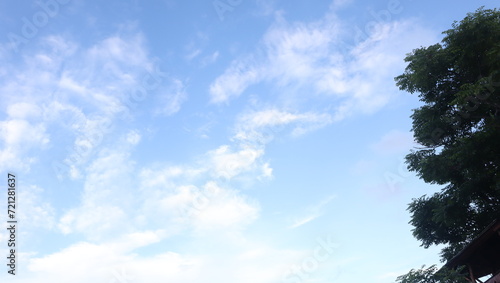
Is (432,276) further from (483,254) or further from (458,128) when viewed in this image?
(458,128)

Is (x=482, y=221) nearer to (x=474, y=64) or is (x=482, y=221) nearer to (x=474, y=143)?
(x=474, y=143)

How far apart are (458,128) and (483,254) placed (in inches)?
212

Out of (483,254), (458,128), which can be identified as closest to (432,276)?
(483,254)

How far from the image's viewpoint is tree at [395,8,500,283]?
13.7m

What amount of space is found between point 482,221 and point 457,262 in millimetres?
2388

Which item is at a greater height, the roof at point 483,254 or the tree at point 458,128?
the tree at point 458,128

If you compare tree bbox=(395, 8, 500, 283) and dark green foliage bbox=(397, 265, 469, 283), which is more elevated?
tree bbox=(395, 8, 500, 283)

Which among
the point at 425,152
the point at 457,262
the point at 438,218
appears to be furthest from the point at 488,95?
the point at 457,262

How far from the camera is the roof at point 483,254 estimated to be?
1298 centimetres

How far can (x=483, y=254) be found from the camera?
14.8 meters

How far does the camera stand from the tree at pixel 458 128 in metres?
13.7

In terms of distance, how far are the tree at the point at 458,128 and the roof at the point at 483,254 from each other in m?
1.30

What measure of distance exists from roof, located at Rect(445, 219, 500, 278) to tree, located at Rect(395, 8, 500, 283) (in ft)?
4.25

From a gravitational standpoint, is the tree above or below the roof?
above
